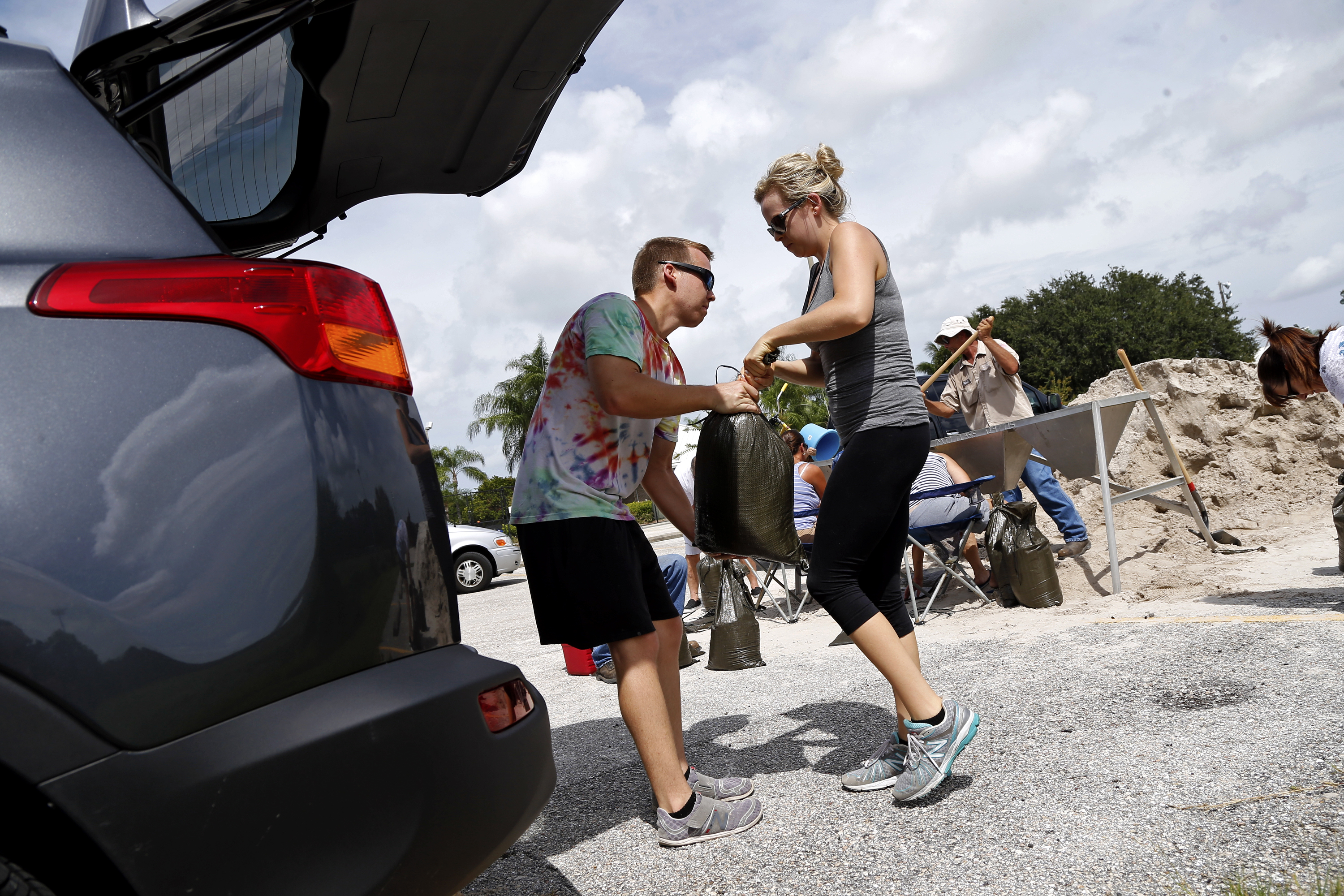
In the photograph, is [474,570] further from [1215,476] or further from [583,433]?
[583,433]

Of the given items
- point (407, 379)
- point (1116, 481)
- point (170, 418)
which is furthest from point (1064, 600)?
point (170, 418)

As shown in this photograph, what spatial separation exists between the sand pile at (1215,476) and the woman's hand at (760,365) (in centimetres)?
380

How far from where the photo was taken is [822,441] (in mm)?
5188

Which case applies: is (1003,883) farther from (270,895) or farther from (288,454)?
(288,454)

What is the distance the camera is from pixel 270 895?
1.10 meters

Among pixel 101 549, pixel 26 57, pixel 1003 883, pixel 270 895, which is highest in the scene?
pixel 26 57

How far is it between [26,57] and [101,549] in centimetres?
78

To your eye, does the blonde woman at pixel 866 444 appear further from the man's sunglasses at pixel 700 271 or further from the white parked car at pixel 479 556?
the white parked car at pixel 479 556

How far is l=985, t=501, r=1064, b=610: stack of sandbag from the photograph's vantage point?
5.46 m

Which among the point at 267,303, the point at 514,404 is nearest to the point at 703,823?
the point at 267,303

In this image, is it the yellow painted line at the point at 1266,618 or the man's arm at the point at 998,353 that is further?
the man's arm at the point at 998,353

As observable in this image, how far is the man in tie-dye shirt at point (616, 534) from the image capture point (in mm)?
2455

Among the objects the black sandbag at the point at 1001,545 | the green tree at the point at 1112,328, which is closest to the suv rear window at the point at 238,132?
the black sandbag at the point at 1001,545

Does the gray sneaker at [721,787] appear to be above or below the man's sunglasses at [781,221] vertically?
below
